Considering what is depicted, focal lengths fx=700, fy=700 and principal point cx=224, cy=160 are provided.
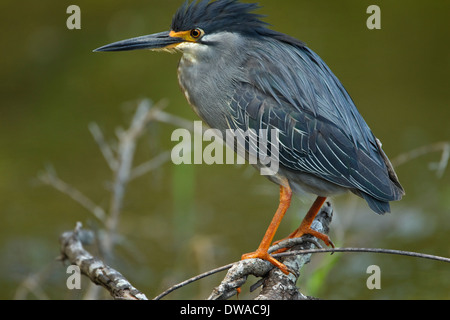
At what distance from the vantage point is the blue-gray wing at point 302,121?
120 inches

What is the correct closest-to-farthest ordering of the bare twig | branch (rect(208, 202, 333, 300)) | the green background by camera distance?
branch (rect(208, 202, 333, 300)) < the bare twig < the green background

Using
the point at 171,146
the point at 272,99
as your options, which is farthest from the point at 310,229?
the point at 171,146

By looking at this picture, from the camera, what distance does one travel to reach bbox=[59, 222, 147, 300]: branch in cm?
254

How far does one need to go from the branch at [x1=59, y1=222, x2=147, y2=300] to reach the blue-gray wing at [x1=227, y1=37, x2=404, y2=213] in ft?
2.79

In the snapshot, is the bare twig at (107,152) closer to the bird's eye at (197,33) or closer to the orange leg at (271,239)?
the bird's eye at (197,33)

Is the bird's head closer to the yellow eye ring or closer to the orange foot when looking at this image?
the yellow eye ring

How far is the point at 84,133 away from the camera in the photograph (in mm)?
6141

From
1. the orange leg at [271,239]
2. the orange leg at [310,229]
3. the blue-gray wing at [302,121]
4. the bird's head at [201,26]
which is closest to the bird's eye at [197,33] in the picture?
the bird's head at [201,26]

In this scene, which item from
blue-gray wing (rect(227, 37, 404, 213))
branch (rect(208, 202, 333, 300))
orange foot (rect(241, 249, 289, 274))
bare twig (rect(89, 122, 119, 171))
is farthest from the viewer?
bare twig (rect(89, 122, 119, 171))

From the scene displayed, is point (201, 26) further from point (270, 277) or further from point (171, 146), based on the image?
point (171, 146)

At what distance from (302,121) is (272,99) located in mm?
165

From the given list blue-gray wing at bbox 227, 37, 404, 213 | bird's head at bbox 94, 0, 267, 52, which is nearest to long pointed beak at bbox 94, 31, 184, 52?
bird's head at bbox 94, 0, 267, 52

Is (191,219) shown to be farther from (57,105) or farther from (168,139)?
(57,105)

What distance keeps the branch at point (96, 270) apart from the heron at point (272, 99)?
670mm
